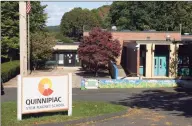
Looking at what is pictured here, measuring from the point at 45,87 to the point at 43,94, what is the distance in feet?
0.92

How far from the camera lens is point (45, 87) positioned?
15.5 metres

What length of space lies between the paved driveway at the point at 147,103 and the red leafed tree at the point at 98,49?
8480 millimetres

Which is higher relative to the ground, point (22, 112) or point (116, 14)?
point (116, 14)

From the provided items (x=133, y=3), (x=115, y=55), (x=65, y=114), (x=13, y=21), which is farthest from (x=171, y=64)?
(x=133, y=3)

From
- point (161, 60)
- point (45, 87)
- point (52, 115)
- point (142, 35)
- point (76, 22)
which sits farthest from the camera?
point (76, 22)

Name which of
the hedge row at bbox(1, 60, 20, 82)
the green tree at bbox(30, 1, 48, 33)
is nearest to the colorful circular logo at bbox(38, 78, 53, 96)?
the hedge row at bbox(1, 60, 20, 82)

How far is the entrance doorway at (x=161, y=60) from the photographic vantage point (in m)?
40.8

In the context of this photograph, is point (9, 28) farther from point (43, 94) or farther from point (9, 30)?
point (43, 94)

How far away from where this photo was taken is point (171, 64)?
129ft

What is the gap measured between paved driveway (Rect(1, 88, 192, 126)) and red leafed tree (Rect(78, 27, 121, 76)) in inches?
334

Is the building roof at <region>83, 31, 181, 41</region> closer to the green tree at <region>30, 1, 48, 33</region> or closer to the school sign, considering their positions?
the green tree at <region>30, 1, 48, 33</region>

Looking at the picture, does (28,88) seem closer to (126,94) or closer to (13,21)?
(126,94)

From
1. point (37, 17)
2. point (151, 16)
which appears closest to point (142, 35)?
point (37, 17)

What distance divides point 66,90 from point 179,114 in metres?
5.44
